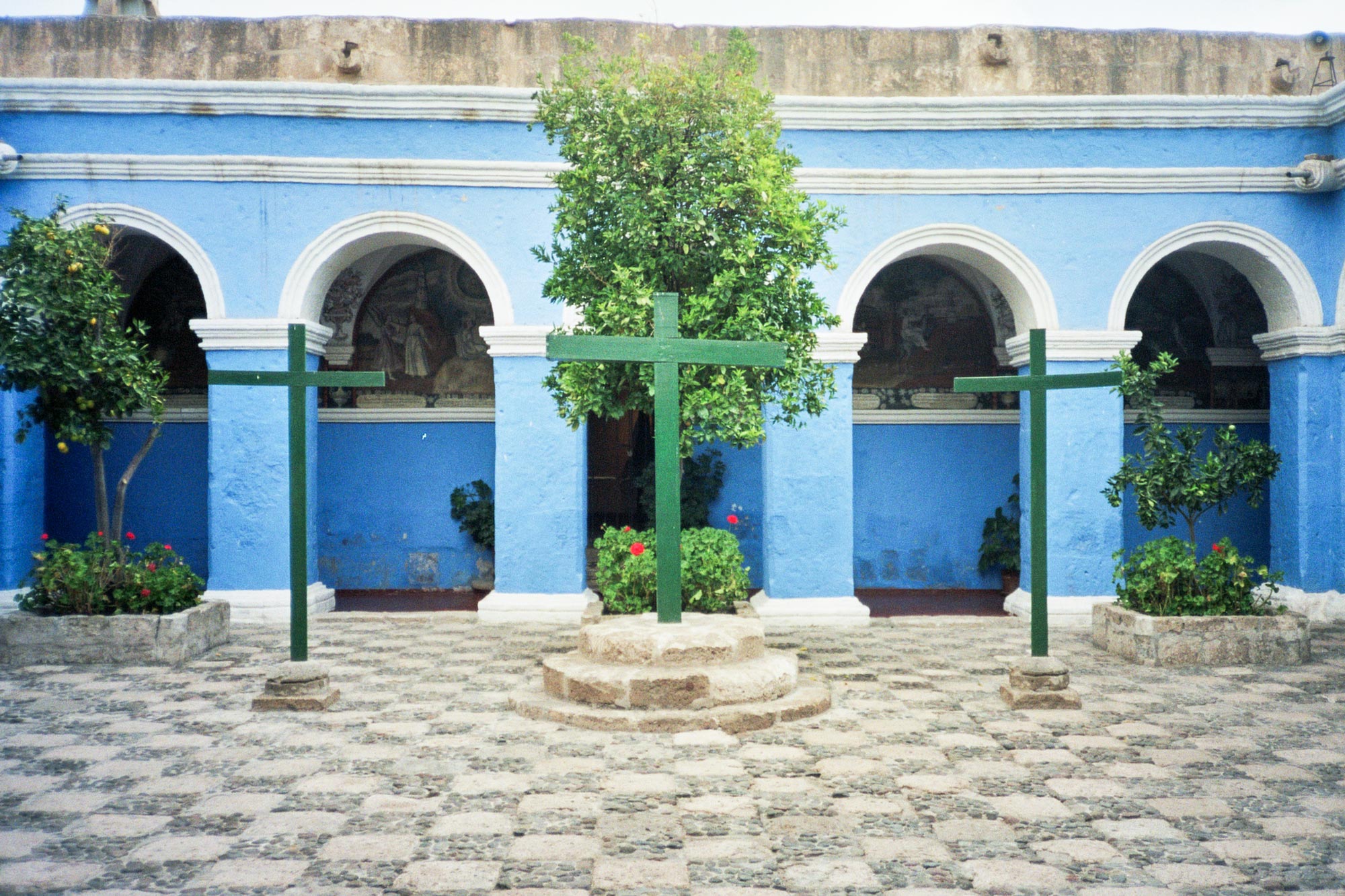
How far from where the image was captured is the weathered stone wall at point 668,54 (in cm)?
908

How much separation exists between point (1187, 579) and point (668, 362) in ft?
13.7

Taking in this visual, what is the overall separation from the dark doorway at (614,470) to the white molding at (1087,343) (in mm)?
4234

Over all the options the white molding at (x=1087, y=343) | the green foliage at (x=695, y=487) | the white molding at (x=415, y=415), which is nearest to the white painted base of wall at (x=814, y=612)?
the green foliage at (x=695, y=487)

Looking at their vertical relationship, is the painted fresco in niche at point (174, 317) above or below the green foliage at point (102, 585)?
above

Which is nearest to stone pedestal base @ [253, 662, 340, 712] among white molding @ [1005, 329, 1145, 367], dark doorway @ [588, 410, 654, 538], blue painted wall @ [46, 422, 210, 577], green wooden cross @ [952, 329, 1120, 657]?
green wooden cross @ [952, 329, 1120, 657]

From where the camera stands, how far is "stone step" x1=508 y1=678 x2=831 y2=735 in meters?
5.21

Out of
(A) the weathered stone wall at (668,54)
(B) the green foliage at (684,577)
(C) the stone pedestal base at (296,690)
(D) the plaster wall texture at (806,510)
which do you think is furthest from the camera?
(A) the weathered stone wall at (668,54)

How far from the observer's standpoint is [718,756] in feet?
15.6

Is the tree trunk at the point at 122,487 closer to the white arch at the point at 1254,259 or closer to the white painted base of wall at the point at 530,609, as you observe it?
the white painted base of wall at the point at 530,609

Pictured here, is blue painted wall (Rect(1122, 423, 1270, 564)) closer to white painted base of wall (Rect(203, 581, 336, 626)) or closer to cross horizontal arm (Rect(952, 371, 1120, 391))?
cross horizontal arm (Rect(952, 371, 1120, 391))

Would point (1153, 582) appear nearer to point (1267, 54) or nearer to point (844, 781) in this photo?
point (844, 781)

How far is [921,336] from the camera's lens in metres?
11.1

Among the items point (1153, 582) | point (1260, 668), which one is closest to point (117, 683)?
point (1153, 582)

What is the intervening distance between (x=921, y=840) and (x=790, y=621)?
16.8 feet
